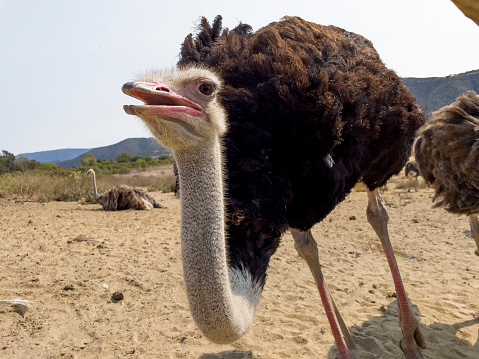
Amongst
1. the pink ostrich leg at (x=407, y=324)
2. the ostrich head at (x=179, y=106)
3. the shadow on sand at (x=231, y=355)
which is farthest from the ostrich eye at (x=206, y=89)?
the pink ostrich leg at (x=407, y=324)

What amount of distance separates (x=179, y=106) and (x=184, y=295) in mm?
2983

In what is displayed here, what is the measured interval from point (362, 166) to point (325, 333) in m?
1.46

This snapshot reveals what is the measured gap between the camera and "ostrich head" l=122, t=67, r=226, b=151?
4.18ft

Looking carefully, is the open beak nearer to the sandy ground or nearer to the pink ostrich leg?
the sandy ground

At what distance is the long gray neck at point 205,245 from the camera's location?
4.72 ft

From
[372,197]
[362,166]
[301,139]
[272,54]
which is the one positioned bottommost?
[372,197]

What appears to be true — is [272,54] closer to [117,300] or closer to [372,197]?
[372,197]

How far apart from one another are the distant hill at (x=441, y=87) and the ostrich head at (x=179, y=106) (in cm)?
5552

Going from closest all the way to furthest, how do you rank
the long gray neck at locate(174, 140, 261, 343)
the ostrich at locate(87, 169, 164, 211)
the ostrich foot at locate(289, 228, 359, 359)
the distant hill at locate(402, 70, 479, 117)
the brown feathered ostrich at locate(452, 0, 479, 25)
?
the brown feathered ostrich at locate(452, 0, 479, 25), the long gray neck at locate(174, 140, 261, 343), the ostrich foot at locate(289, 228, 359, 359), the ostrich at locate(87, 169, 164, 211), the distant hill at locate(402, 70, 479, 117)

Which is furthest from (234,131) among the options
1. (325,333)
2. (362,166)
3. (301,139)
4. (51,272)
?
(51,272)

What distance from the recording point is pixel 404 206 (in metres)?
8.66

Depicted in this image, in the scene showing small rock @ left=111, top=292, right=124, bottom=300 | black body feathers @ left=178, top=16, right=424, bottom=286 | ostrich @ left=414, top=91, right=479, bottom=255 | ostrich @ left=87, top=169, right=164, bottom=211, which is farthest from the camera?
ostrich @ left=87, top=169, right=164, bottom=211

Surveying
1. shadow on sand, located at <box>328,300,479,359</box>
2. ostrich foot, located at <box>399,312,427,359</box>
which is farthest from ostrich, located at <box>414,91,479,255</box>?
ostrich foot, located at <box>399,312,427,359</box>

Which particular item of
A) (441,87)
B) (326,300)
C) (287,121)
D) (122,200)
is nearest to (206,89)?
(287,121)
